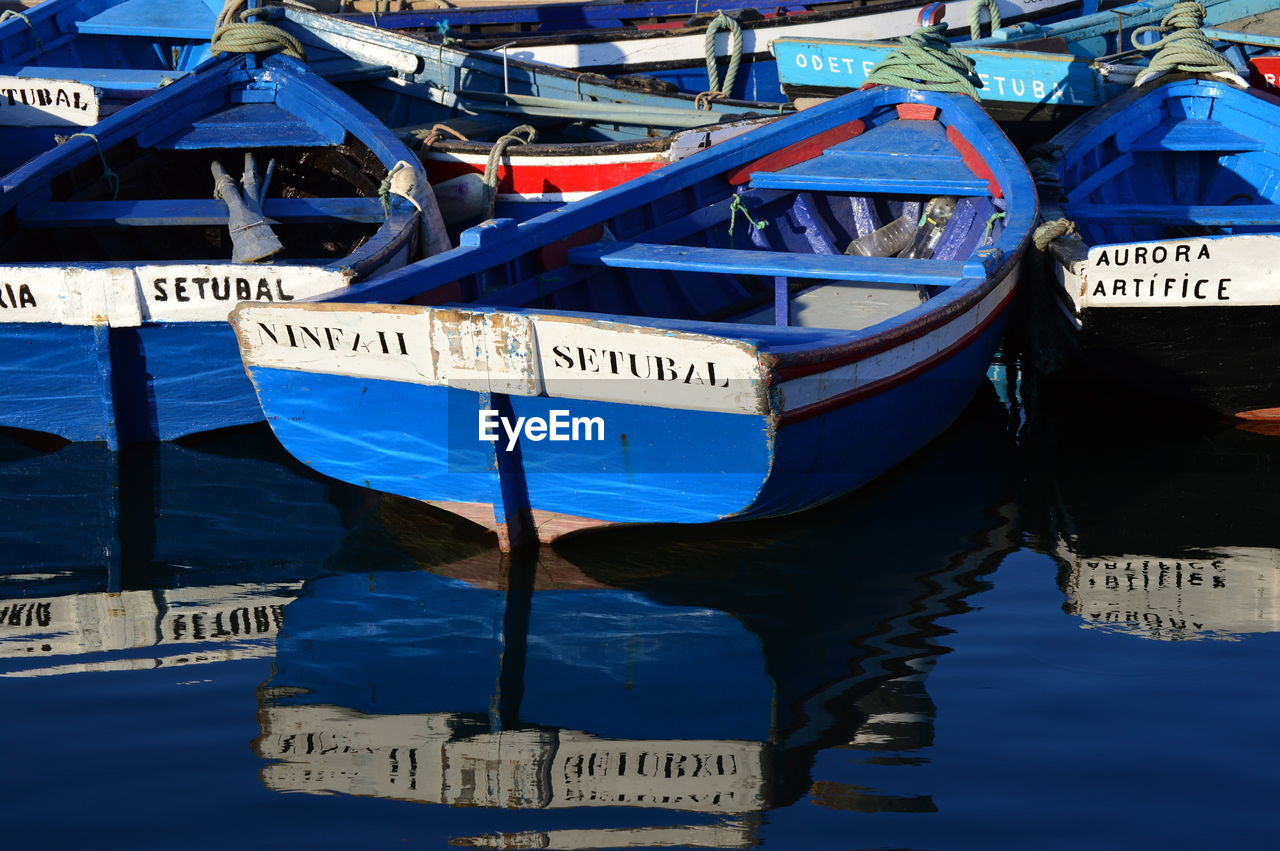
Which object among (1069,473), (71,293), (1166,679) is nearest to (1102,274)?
(1069,473)

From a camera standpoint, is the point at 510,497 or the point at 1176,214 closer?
the point at 510,497

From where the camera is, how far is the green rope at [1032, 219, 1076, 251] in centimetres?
613

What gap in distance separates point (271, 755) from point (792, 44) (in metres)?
6.85

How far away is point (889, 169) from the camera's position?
6930mm

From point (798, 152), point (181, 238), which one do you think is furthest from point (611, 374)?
point (181, 238)

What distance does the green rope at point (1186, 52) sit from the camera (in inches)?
330

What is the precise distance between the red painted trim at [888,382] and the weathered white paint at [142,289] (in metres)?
2.05

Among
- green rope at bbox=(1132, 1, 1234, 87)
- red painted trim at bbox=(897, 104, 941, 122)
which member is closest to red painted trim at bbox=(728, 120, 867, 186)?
red painted trim at bbox=(897, 104, 941, 122)

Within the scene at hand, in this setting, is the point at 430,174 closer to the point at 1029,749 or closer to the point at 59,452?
the point at 59,452

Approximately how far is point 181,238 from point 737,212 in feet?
9.51

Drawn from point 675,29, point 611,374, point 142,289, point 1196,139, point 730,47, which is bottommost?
point 611,374

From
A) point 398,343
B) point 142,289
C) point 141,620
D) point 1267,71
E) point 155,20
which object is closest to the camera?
point 398,343

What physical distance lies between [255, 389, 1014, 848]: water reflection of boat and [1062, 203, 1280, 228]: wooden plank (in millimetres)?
2130

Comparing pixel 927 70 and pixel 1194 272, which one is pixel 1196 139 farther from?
pixel 1194 272
